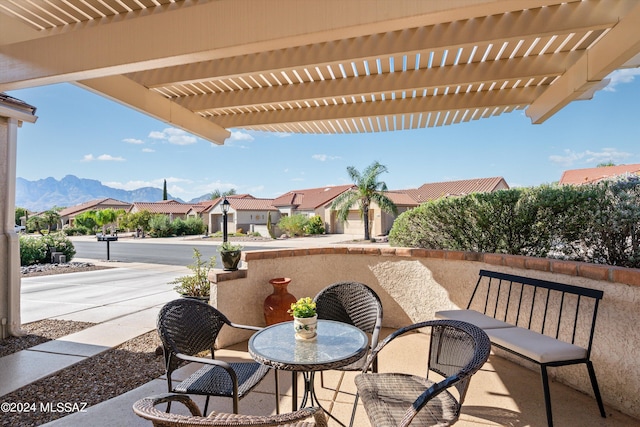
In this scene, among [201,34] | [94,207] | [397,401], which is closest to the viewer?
[397,401]

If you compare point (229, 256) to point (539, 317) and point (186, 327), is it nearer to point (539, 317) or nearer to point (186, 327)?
point (186, 327)

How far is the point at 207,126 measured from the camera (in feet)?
17.2

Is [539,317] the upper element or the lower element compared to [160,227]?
lower

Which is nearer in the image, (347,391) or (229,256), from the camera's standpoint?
(347,391)

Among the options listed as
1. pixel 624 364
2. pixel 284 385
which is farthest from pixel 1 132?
pixel 624 364

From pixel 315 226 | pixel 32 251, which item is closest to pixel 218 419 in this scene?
pixel 32 251

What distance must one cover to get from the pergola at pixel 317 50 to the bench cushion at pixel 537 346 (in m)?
2.25

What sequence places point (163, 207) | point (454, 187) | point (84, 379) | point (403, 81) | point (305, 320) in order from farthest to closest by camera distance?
point (163, 207) < point (454, 187) < point (403, 81) < point (84, 379) < point (305, 320)

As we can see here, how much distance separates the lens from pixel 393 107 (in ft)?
15.6

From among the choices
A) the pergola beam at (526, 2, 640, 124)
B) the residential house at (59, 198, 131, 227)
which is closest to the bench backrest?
the pergola beam at (526, 2, 640, 124)

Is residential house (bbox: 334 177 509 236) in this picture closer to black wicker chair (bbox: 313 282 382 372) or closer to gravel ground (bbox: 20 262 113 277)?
gravel ground (bbox: 20 262 113 277)

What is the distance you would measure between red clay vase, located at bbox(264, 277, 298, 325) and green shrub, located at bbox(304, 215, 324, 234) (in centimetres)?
2615

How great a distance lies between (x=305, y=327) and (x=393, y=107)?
3.40 meters

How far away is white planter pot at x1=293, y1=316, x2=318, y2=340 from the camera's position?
2381mm
